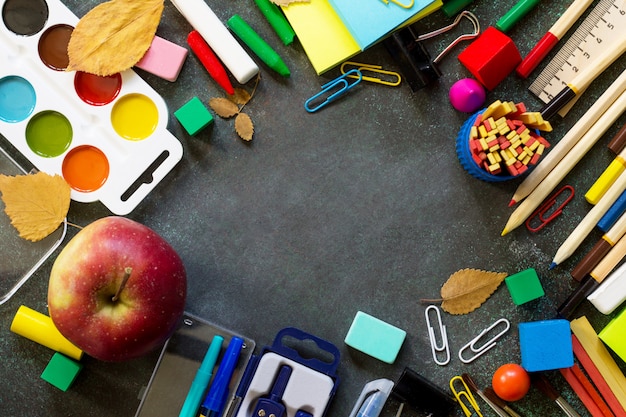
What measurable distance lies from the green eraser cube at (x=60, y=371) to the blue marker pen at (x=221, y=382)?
241mm

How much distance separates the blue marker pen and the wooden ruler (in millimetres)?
710

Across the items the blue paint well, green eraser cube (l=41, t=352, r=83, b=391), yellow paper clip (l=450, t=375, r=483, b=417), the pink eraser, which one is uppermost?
the blue paint well

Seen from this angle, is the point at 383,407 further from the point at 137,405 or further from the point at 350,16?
the point at 350,16

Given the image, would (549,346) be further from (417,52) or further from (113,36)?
(113,36)

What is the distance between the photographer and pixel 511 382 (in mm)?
1083

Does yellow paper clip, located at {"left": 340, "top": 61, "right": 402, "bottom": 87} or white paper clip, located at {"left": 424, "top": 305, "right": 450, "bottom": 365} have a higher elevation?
yellow paper clip, located at {"left": 340, "top": 61, "right": 402, "bottom": 87}

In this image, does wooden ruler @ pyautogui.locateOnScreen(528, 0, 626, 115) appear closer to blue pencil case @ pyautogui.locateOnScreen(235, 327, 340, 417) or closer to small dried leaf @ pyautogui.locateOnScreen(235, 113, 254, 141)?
small dried leaf @ pyautogui.locateOnScreen(235, 113, 254, 141)

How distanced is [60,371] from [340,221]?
1.86 ft

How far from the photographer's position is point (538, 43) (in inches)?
43.7

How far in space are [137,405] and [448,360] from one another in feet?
1.88

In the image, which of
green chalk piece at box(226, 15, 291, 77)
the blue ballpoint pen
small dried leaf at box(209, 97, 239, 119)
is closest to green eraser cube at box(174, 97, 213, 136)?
small dried leaf at box(209, 97, 239, 119)

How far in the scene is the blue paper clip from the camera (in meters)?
1.13

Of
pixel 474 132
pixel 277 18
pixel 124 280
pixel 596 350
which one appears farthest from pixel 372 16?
pixel 596 350

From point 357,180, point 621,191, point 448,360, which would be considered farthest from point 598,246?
point 357,180
